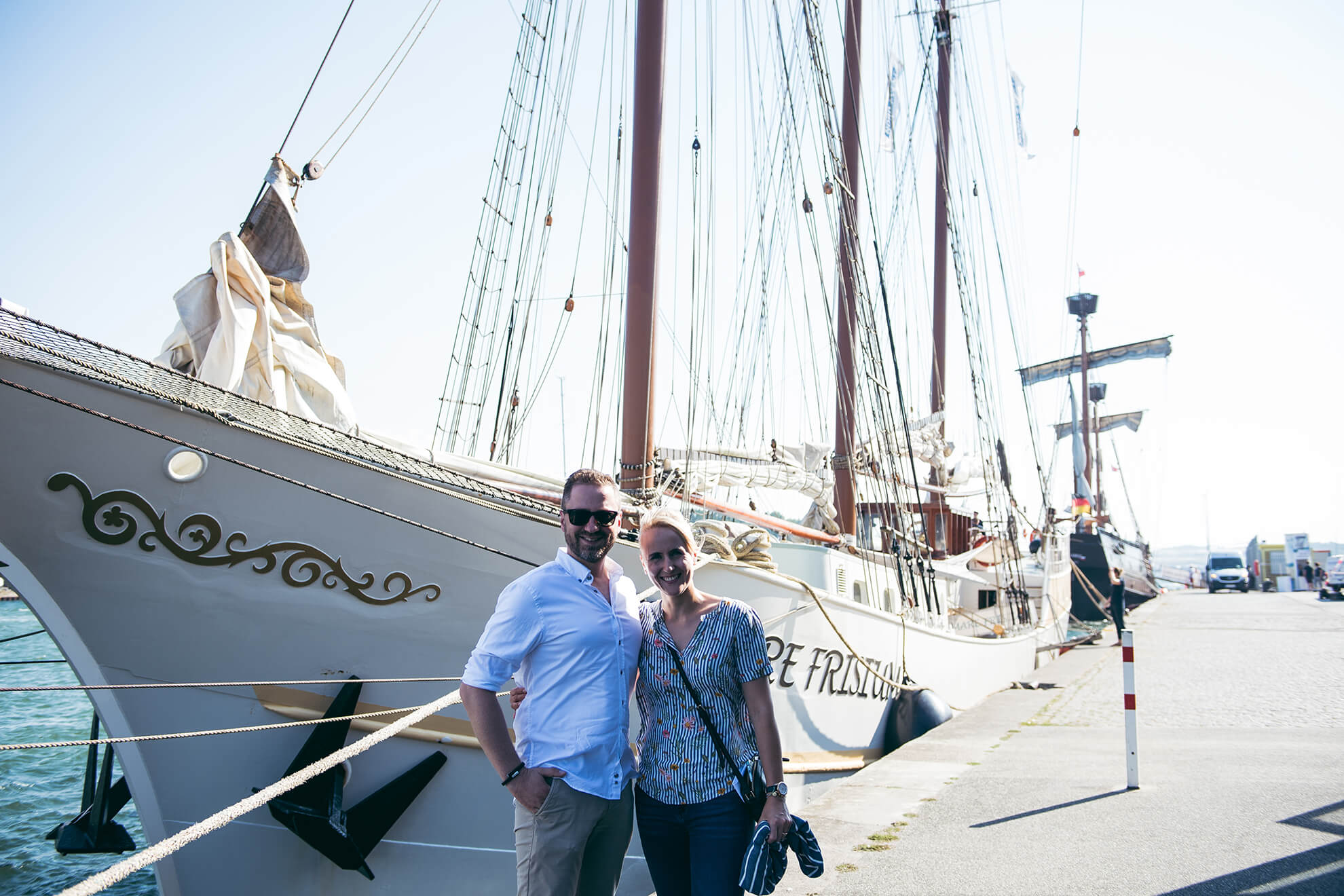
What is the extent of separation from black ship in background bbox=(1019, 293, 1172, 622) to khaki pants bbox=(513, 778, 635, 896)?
20.1 m

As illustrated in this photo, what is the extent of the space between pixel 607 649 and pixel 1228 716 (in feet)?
28.0

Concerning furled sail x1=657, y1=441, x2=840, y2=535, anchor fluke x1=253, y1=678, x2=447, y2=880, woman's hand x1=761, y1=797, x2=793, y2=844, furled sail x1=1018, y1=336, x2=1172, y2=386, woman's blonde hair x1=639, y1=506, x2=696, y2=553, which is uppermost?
furled sail x1=1018, y1=336, x2=1172, y2=386

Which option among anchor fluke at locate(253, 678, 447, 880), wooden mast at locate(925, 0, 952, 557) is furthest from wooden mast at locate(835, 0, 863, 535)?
anchor fluke at locate(253, 678, 447, 880)

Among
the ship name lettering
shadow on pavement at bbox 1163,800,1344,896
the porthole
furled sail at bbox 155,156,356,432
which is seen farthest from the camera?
the ship name lettering

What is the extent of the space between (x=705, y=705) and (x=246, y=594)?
327 centimetres

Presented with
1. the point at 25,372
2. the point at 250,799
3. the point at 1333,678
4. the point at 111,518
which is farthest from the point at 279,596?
the point at 1333,678

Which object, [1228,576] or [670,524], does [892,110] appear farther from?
[1228,576]

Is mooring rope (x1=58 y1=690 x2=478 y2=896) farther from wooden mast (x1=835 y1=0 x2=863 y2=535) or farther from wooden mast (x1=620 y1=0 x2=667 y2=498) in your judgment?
wooden mast (x1=835 y1=0 x2=863 y2=535)

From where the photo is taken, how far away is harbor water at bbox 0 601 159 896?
29.2 ft

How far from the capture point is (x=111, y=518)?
451cm

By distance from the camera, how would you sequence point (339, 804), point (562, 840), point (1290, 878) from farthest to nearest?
1. point (339, 804)
2. point (1290, 878)
3. point (562, 840)

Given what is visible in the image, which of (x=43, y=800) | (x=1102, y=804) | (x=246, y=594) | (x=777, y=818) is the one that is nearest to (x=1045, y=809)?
(x=1102, y=804)

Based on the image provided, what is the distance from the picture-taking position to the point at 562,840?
2.49 metres

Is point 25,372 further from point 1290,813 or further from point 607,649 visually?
point 1290,813
